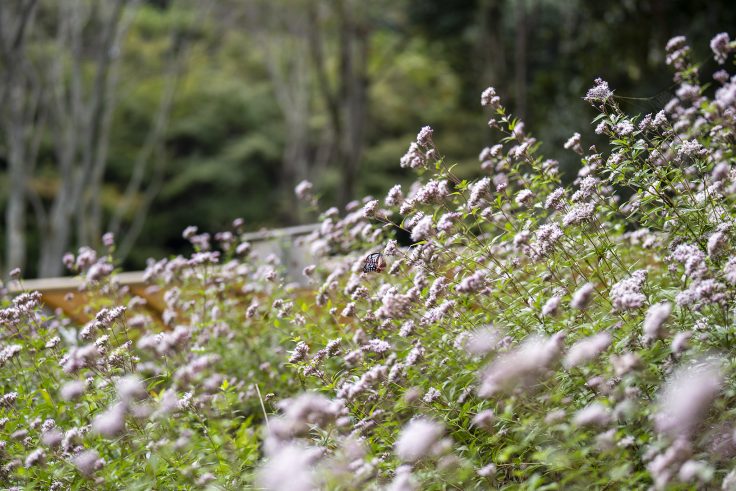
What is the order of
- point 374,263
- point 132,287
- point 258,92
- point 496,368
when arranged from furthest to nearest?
point 258,92 < point 132,287 < point 374,263 < point 496,368

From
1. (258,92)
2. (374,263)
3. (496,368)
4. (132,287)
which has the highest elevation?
(258,92)

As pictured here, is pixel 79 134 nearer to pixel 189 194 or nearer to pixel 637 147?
pixel 189 194

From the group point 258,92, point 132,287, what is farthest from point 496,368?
point 258,92

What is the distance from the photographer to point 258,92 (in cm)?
2995

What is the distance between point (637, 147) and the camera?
141 inches

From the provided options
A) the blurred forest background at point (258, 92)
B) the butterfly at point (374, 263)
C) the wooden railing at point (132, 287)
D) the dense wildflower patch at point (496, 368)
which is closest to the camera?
the dense wildflower patch at point (496, 368)

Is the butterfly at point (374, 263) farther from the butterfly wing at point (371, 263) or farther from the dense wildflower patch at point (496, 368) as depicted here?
the dense wildflower patch at point (496, 368)

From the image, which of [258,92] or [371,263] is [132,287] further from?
[258,92]

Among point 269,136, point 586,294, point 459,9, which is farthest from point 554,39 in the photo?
point 586,294

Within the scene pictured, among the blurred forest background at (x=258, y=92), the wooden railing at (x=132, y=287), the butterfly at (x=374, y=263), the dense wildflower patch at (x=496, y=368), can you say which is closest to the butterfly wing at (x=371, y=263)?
the butterfly at (x=374, y=263)

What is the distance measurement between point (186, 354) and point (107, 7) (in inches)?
Answer: 644

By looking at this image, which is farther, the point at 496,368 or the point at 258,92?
the point at 258,92

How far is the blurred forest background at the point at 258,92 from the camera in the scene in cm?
1692

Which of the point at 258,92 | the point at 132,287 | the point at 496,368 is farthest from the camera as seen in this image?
the point at 258,92
